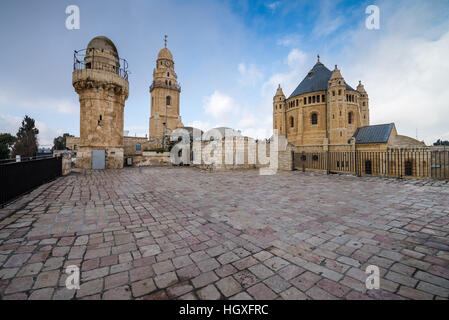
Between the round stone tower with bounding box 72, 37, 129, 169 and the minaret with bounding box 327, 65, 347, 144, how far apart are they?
28.8m

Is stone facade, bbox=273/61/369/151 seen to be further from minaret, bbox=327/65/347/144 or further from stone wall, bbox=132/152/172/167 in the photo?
stone wall, bbox=132/152/172/167

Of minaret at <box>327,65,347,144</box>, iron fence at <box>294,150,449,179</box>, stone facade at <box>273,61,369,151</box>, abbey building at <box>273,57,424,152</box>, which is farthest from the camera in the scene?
stone facade at <box>273,61,369,151</box>

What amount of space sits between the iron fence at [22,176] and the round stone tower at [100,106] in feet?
21.8

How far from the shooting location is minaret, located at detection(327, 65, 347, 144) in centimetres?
2805

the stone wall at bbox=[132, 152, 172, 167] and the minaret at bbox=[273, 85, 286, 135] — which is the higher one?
the minaret at bbox=[273, 85, 286, 135]

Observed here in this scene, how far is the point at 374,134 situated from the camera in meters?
26.5

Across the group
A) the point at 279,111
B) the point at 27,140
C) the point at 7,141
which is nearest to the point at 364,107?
the point at 279,111

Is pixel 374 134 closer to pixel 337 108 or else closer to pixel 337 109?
pixel 337 109

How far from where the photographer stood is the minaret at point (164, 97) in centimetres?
3562

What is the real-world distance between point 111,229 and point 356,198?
6375mm

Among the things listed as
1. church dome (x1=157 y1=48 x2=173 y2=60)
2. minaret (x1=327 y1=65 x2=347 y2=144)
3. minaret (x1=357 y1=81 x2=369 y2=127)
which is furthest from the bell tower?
church dome (x1=157 y1=48 x2=173 y2=60)
